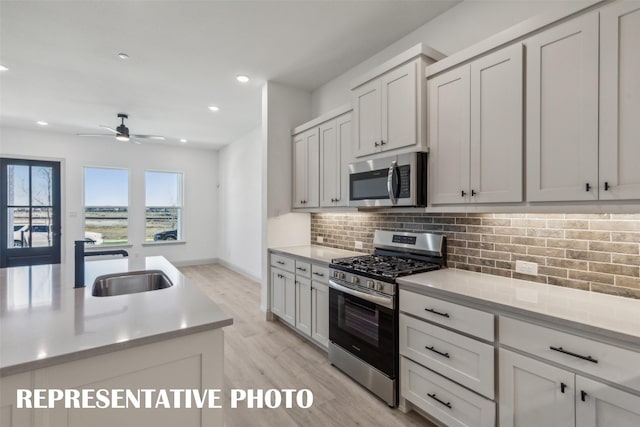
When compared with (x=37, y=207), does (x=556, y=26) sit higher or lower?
higher

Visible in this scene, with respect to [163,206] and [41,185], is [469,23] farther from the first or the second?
[41,185]

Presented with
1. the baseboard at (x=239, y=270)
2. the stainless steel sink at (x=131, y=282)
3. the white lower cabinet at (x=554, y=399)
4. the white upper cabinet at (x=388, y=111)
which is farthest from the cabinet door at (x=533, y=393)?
the baseboard at (x=239, y=270)

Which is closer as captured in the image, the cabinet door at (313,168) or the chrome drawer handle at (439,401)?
the chrome drawer handle at (439,401)

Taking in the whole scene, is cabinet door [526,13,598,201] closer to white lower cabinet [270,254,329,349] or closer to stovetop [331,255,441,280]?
stovetop [331,255,441,280]

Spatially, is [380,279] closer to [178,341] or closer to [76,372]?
[178,341]

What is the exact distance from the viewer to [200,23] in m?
2.59

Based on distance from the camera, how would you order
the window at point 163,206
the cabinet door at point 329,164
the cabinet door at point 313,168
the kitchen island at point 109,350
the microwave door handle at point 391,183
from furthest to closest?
the window at point 163,206 → the cabinet door at point 313,168 → the cabinet door at point 329,164 → the microwave door handle at point 391,183 → the kitchen island at point 109,350

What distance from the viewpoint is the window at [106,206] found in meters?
6.22

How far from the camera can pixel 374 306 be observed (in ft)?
7.15

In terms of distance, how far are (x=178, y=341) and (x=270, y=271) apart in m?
2.63

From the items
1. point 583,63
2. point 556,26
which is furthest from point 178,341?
point 556,26

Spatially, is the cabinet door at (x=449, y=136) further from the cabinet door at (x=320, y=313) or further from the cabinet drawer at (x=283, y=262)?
the cabinet drawer at (x=283, y=262)

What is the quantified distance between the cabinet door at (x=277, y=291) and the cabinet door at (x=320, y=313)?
0.65m

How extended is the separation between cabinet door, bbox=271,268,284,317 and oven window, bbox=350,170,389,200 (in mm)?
1401
